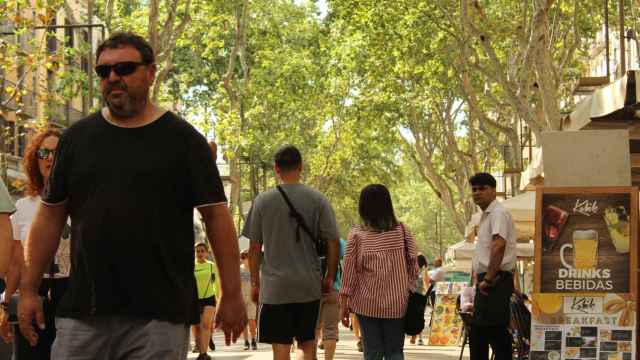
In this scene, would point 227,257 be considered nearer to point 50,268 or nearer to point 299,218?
point 50,268

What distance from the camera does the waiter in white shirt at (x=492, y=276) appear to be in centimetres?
1073

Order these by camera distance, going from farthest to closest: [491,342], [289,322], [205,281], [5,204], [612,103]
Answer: [205,281] < [612,103] < [491,342] < [289,322] < [5,204]

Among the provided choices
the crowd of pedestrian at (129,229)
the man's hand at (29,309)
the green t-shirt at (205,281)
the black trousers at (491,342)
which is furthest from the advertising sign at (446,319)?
the man's hand at (29,309)

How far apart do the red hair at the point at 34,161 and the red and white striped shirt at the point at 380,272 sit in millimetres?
2729

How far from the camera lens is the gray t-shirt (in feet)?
31.2

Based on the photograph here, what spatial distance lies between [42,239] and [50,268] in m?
1.80

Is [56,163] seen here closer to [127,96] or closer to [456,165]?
[127,96]

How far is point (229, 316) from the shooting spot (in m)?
5.29

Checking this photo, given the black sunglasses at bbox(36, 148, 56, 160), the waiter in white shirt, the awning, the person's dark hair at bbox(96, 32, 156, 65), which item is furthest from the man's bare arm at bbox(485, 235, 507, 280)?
the person's dark hair at bbox(96, 32, 156, 65)

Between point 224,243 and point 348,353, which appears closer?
point 224,243

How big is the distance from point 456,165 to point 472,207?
4.73m

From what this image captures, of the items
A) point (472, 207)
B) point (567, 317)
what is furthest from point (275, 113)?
point (567, 317)

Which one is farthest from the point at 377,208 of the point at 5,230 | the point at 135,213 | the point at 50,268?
the point at 135,213

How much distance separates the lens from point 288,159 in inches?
384
